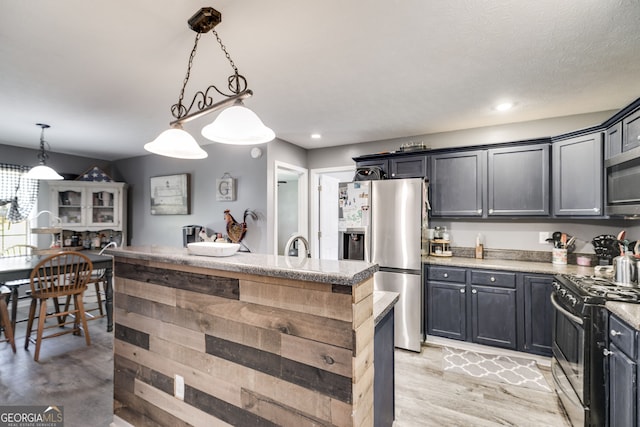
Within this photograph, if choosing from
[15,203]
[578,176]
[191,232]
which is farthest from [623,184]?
[15,203]

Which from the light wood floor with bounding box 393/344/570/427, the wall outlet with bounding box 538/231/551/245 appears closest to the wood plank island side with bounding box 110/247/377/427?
the light wood floor with bounding box 393/344/570/427

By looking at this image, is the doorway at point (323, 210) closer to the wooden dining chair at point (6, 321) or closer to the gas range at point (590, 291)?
the gas range at point (590, 291)

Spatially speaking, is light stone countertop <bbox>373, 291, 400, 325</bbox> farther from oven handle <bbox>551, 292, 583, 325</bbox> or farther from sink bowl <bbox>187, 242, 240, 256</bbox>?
oven handle <bbox>551, 292, 583, 325</bbox>

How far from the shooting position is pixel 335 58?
198 centimetres

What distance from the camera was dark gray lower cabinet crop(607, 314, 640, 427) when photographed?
1393 millimetres

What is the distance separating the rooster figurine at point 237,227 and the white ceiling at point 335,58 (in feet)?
4.44

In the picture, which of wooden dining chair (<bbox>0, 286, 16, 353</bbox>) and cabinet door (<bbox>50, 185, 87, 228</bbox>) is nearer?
wooden dining chair (<bbox>0, 286, 16, 353</bbox>)

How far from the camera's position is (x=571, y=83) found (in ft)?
7.61

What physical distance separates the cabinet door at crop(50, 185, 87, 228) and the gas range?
21.2 feet

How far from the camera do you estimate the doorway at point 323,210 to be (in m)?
4.54

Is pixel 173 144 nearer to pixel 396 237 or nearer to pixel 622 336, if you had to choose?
pixel 396 237

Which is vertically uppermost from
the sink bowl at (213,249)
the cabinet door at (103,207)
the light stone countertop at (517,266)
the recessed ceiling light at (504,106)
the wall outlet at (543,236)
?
the recessed ceiling light at (504,106)

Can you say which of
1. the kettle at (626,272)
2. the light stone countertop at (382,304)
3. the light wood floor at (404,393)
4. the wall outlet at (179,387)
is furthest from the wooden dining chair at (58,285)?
the kettle at (626,272)

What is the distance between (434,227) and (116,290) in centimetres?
334
